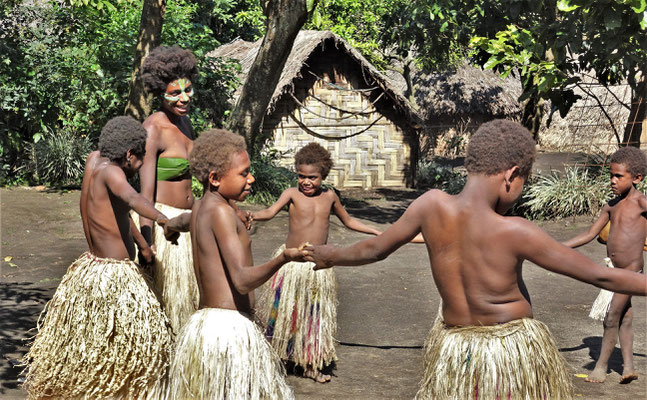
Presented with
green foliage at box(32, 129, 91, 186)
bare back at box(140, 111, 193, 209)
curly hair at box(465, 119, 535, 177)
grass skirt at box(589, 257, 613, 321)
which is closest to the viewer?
curly hair at box(465, 119, 535, 177)

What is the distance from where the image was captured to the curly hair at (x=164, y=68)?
16.1 feet

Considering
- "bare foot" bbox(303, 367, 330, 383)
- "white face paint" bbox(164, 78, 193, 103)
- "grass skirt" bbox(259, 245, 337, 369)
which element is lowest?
"bare foot" bbox(303, 367, 330, 383)

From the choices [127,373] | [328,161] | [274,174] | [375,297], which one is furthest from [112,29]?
[127,373]

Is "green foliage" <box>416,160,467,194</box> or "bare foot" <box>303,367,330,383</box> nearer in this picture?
"bare foot" <box>303,367,330,383</box>

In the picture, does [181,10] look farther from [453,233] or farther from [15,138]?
[453,233]

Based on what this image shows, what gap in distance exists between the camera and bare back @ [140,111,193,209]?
4777mm

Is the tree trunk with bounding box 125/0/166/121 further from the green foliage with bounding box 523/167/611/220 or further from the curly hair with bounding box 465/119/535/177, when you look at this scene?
the curly hair with bounding box 465/119/535/177

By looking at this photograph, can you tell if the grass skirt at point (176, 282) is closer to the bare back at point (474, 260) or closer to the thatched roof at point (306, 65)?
the bare back at point (474, 260)

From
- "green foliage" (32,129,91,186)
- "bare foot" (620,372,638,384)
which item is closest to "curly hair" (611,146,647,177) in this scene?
"bare foot" (620,372,638,384)

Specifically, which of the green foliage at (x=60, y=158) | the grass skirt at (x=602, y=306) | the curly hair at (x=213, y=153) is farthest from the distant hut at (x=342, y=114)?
the curly hair at (x=213, y=153)

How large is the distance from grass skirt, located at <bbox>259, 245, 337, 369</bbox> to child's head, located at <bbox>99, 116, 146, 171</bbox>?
4.28ft

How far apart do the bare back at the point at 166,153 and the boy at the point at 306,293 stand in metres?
0.50

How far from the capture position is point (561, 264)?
2789mm

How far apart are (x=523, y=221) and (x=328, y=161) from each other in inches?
→ 103
